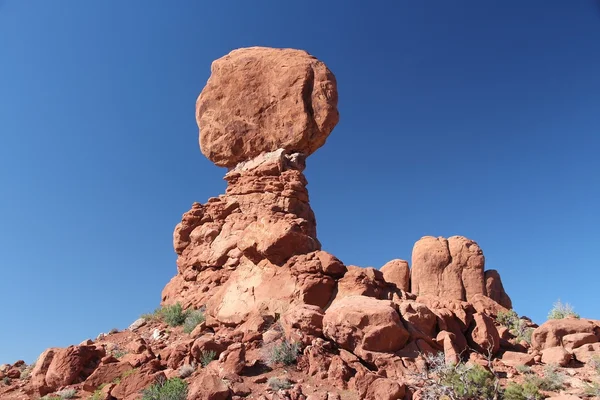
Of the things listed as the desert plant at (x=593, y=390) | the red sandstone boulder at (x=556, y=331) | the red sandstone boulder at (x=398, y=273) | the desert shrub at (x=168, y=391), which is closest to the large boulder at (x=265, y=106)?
the red sandstone boulder at (x=398, y=273)

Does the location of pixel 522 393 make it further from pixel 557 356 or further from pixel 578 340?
pixel 578 340

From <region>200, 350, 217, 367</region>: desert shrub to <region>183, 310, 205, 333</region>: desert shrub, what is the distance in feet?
14.0

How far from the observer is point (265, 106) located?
71.4 feet

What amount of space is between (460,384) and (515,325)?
806cm

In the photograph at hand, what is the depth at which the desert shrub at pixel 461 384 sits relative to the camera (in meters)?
9.33

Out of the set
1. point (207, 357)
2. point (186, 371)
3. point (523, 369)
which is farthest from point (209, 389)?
point (523, 369)

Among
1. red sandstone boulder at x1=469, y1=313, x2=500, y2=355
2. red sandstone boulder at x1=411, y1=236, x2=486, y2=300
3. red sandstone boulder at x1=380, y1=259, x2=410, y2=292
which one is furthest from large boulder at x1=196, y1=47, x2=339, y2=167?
red sandstone boulder at x1=469, y1=313, x2=500, y2=355

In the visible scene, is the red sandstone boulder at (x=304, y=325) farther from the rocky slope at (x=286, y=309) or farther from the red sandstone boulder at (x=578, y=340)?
the red sandstone boulder at (x=578, y=340)

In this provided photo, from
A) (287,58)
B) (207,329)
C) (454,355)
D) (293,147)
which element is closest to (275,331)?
(207,329)

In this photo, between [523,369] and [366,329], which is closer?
[523,369]

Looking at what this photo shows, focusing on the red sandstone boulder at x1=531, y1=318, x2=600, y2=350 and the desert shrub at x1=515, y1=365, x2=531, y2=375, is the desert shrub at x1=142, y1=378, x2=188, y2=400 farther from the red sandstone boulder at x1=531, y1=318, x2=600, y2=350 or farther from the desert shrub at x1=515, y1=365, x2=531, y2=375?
the red sandstone boulder at x1=531, y1=318, x2=600, y2=350

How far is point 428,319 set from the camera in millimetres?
12273

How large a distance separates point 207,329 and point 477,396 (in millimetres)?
9017

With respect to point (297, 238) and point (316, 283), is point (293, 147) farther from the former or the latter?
point (316, 283)
